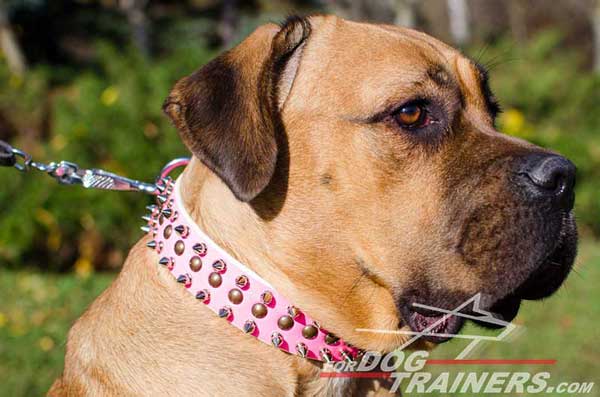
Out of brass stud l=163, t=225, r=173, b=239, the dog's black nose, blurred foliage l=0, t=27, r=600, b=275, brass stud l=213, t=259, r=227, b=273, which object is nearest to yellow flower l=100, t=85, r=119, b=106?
blurred foliage l=0, t=27, r=600, b=275

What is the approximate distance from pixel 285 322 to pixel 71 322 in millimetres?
4440

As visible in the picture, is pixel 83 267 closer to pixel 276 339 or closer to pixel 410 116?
pixel 276 339

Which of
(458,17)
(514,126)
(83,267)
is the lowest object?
(458,17)

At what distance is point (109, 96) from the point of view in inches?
399

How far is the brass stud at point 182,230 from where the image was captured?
3008mm

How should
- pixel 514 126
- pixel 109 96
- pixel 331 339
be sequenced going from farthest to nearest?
pixel 514 126
pixel 109 96
pixel 331 339

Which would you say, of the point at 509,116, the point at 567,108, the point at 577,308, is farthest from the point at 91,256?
the point at 567,108

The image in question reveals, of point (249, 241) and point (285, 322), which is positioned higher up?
point (249, 241)

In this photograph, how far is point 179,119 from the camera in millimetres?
2969

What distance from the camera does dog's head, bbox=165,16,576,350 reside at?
2.87 m

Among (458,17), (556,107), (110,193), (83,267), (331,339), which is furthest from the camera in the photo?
(458,17)

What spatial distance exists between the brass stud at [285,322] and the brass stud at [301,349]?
8 centimetres

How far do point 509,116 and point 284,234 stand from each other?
351 inches

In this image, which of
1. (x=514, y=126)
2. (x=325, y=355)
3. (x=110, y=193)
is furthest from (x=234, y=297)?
(x=514, y=126)
